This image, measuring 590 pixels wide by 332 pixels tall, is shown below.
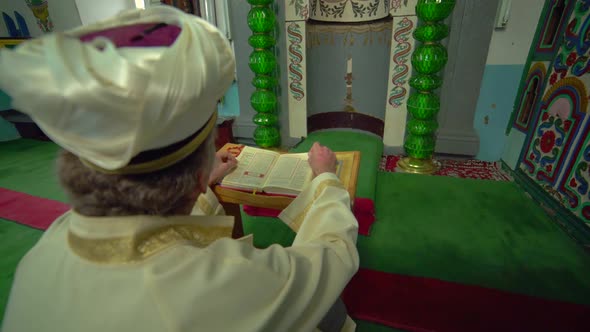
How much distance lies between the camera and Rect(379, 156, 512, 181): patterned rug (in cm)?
254

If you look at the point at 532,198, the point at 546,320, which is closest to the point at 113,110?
the point at 546,320

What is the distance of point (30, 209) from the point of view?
221cm

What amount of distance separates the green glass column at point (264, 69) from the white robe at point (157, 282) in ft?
8.00

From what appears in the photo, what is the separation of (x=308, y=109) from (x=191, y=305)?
3155mm

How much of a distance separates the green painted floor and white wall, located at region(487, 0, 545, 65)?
1.01 metres

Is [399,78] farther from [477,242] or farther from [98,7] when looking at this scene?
[98,7]

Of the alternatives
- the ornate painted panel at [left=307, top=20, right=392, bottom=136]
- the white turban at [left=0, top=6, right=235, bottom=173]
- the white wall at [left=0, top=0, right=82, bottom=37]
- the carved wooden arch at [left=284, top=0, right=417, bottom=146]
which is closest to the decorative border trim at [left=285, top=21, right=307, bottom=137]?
the carved wooden arch at [left=284, top=0, right=417, bottom=146]

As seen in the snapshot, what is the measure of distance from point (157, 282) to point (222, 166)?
0.87 meters

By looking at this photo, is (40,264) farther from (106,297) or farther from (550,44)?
(550,44)

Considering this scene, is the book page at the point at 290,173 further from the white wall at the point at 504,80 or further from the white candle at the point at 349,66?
the white candle at the point at 349,66

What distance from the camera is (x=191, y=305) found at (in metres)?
0.53

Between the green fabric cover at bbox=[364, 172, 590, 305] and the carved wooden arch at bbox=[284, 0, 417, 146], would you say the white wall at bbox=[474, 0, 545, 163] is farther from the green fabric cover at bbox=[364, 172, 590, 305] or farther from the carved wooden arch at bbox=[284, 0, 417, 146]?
the carved wooden arch at bbox=[284, 0, 417, 146]

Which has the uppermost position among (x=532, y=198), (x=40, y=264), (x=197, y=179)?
(x=197, y=179)

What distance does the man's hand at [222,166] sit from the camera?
1.34 metres
